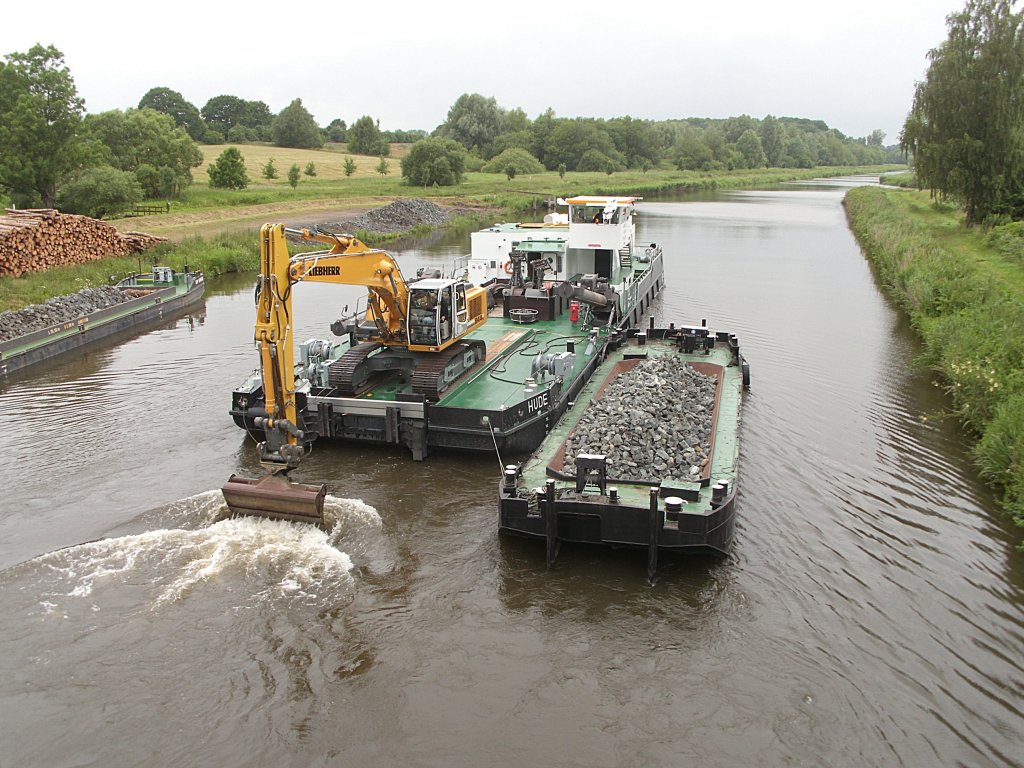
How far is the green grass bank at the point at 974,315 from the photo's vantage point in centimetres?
1353

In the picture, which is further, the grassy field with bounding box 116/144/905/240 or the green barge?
the grassy field with bounding box 116/144/905/240

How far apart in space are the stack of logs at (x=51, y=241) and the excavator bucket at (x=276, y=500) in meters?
20.0

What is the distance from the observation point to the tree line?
38500mm

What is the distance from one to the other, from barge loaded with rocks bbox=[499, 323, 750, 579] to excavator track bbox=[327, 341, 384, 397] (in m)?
3.81

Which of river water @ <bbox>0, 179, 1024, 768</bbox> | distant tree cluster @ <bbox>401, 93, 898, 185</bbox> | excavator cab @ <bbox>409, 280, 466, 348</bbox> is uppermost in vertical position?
distant tree cluster @ <bbox>401, 93, 898, 185</bbox>

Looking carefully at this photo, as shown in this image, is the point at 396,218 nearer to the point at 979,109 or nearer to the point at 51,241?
the point at 51,241

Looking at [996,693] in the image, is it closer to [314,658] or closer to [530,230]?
[314,658]

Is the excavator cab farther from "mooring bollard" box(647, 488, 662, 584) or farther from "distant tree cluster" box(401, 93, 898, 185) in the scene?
"distant tree cluster" box(401, 93, 898, 185)

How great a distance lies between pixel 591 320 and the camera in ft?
66.4

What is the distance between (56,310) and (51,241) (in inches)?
276

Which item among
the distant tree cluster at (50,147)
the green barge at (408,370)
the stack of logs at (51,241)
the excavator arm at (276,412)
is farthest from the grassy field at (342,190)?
the excavator arm at (276,412)

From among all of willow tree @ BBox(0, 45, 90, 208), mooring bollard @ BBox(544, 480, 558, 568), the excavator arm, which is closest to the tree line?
willow tree @ BBox(0, 45, 90, 208)

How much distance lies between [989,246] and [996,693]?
90.7ft

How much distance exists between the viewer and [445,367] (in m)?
15.0
